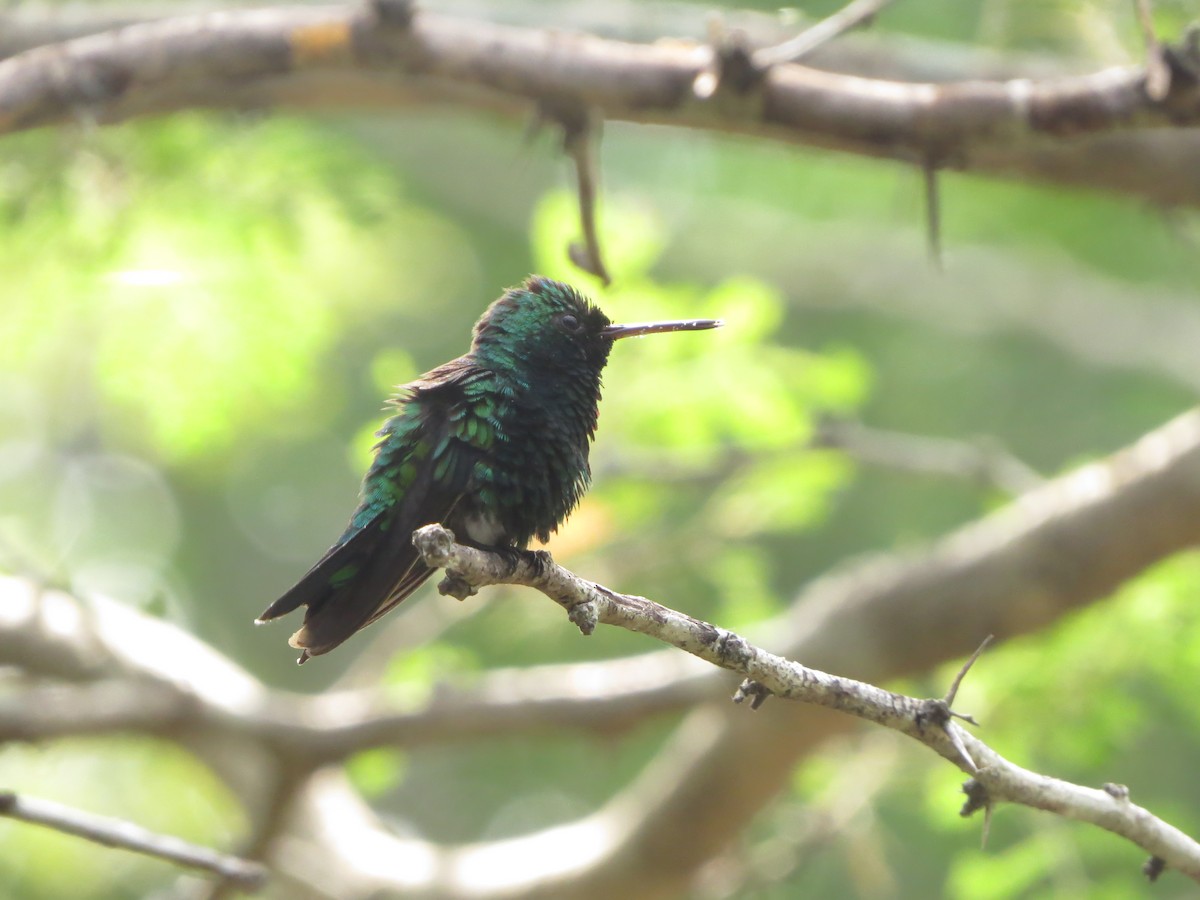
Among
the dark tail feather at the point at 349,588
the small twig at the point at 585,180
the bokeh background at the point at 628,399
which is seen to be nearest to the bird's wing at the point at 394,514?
the dark tail feather at the point at 349,588

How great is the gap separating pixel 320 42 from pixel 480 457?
184 centimetres

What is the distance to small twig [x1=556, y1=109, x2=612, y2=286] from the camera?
180 inches

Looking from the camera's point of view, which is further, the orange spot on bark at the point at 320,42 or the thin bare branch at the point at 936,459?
the thin bare branch at the point at 936,459

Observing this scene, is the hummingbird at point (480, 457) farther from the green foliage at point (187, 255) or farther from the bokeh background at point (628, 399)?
the green foliage at point (187, 255)

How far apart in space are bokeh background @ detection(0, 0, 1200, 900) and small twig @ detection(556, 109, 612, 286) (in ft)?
2.70

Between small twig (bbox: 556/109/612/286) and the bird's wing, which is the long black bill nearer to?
small twig (bbox: 556/109/612/286)

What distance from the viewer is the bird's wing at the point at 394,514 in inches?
133

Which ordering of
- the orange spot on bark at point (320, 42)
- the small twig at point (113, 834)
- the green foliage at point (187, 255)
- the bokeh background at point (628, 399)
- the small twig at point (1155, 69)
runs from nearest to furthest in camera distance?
the small twig at point (113, 834) < the small twig at point (1155, 69) < the orange spot on bark at point (320, 42) < the green foliage at point (187, 255) < the bokeh background at point (628, 399)

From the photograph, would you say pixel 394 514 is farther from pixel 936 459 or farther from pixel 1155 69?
pixel 936 459

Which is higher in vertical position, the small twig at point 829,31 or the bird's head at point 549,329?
the small twig at point 829,31

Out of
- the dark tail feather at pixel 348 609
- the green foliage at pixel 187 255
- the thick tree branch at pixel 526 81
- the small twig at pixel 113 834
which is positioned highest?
the thick tree branch at pixel 526 81

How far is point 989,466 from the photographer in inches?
304

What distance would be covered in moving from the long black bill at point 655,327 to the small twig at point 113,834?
1861 mm

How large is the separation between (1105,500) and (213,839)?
7105 mm
